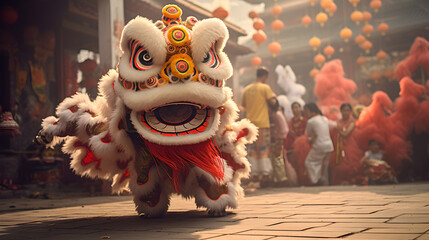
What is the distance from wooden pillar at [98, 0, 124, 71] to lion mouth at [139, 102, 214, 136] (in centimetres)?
347

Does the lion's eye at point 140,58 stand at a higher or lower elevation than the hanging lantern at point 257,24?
lower

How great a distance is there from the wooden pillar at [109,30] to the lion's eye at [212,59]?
3.40m

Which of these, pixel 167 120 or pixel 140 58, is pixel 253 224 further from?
pixel 140 58

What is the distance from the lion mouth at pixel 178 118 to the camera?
3.47 meters

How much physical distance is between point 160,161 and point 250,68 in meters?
16.9

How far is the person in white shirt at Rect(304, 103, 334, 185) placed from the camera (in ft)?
25.0

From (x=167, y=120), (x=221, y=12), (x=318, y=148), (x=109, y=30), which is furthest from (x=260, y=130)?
(x=167, y=120)

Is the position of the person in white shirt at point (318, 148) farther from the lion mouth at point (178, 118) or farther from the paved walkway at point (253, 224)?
the lion mouth at point (178, 118)

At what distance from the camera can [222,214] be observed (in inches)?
139

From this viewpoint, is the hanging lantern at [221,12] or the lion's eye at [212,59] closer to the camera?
the lion's eye at [212,59]

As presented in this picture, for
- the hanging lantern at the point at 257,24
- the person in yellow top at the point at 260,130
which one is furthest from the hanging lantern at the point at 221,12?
the person in yellow top at the point at 260,130

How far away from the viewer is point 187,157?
3.49 meters

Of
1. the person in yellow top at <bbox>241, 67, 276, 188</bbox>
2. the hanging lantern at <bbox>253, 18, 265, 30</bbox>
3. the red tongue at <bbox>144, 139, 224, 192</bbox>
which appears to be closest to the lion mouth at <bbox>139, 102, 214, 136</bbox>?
the red tongue at <bbox>144, 139, 224, 192</bbox>

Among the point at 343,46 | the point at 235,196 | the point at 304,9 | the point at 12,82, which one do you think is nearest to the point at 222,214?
the point at 235,196
